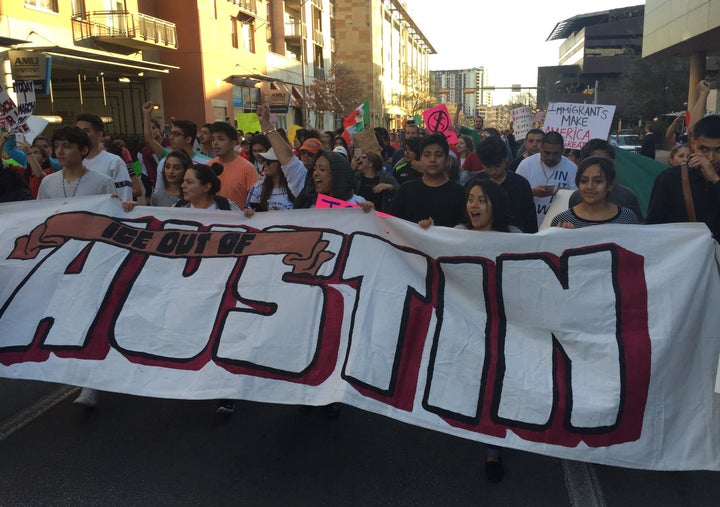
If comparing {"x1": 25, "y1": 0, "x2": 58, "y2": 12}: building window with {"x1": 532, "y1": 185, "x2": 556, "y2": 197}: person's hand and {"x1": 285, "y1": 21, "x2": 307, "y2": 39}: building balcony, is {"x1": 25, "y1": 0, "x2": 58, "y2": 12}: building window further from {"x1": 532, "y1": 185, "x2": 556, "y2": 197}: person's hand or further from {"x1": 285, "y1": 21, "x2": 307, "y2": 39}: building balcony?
{"x1": 285, "y1": 21, "x2": 307, "y2": 39}: building balcony

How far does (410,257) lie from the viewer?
3596 mm

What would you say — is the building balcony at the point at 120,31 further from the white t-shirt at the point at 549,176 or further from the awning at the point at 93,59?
the white t-shirt at the point at 549,176

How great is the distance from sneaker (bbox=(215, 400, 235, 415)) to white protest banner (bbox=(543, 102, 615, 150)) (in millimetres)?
5390

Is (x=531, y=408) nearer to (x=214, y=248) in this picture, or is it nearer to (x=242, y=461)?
(x=242, y=461)

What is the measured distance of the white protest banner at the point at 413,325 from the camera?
2.96 m

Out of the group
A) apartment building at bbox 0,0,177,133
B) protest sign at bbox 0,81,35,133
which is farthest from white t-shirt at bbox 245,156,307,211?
apartment building at bbox 0,0,177,133

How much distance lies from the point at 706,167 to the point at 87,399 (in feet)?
13.1

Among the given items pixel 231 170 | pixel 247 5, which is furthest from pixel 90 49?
pixel 231 170

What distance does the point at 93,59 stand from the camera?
1819cm

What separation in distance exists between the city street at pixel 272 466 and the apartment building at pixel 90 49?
11979 mm

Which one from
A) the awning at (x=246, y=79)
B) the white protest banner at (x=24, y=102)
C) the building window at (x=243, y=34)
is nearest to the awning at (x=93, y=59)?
the awning at (x=246, y=79)

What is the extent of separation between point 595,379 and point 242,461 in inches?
73.9

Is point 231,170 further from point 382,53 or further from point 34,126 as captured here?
point 382,53

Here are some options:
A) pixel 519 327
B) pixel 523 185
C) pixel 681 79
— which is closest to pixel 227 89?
pixel 523 185
